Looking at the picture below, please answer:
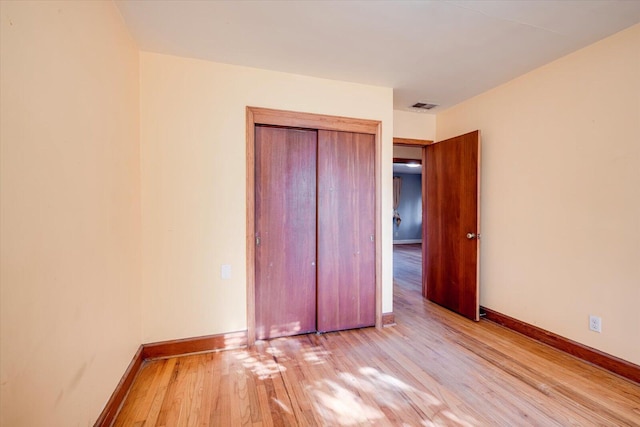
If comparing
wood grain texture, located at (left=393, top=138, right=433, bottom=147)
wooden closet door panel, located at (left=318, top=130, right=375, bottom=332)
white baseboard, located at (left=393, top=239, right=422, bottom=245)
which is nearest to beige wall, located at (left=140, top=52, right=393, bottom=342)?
wooden closet door panel, located at (left=318, top=130, right=375, bottom=332)

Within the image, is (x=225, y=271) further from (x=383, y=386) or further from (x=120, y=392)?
(x=383, y=386)

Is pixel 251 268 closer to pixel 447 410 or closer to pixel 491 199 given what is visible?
pixel 447 410

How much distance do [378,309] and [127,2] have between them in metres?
3.14

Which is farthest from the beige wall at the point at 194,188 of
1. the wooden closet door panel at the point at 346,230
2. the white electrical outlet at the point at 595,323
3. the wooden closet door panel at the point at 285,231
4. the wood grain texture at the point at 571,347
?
the white electrical outlet at the point at 595,323

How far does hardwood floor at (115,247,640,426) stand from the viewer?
164 cm

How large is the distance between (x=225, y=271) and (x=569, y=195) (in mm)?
3040

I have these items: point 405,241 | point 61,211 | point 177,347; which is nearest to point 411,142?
point 177,347

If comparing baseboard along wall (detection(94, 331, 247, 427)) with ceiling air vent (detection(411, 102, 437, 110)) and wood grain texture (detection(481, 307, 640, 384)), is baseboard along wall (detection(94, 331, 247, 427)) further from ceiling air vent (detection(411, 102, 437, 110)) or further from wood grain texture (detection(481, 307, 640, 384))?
ceiling air vent (detection(411, 102, 437, 110))

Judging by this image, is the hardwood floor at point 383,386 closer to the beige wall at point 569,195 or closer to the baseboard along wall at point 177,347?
the baseboard along wall at point 177,347

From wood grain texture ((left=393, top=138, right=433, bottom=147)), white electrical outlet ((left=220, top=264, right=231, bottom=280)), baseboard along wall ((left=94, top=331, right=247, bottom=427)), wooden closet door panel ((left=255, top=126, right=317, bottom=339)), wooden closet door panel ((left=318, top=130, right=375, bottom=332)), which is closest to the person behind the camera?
baseboard along wall ((left=94, top=331, right=247, bottom=427))

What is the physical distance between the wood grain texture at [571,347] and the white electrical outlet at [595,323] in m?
0.16

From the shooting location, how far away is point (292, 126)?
264 centimetres

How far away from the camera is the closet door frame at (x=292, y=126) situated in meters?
2.49

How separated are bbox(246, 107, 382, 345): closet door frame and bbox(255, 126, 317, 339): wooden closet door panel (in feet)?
0.26
